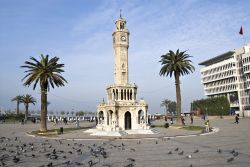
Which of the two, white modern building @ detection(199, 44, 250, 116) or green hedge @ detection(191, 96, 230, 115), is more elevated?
white modern building @ detection(199, 44, 250, 116)

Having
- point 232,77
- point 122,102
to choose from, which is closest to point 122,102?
point 122,102

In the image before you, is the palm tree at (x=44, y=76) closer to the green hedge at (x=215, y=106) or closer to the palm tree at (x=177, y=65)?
the palm tree at (x=177, y=65)

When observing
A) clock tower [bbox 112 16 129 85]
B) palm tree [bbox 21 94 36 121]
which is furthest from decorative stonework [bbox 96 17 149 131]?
palm tree [bbox 21 94 36 121]

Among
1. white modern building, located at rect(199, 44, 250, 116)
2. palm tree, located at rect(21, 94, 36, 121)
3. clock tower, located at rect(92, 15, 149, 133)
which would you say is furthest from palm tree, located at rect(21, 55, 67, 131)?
white modern building, located at rect(199, 44, 250, 116)

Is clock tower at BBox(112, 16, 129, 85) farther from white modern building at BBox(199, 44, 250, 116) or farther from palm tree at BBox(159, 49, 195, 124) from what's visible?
white modern building at BBox(199, 44, 250, 116)

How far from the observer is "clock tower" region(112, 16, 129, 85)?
57625 millimetres

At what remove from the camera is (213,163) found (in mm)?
18500

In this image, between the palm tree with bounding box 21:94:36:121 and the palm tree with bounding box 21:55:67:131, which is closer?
the palm tree with bounding box 21:55:67:131

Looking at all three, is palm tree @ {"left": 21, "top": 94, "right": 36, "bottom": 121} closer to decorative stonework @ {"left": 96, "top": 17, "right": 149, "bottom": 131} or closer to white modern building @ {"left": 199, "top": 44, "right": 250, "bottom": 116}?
decorative stonework @ {"left": 96, "top": 17, "right": 149, "bottom": 131}

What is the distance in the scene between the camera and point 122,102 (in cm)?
5619

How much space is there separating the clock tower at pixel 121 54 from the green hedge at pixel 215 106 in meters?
56.8

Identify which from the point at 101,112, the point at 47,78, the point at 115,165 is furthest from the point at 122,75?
the point at 115,165

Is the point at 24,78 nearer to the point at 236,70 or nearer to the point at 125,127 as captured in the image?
the point at 125,127

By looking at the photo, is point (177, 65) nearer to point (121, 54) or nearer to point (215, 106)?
point (121, 54)
